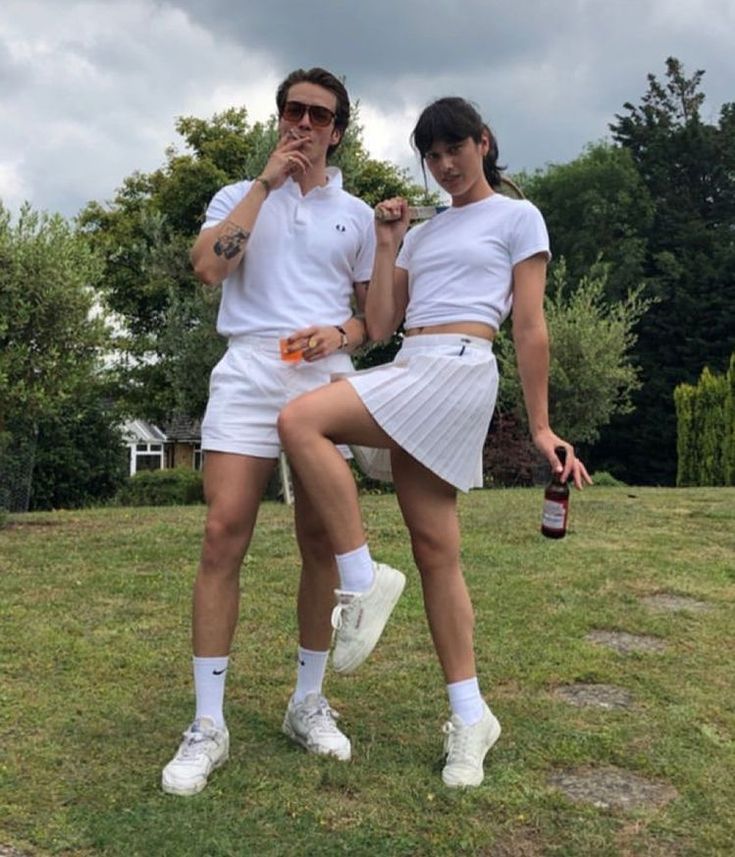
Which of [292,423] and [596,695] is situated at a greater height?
[292,423]

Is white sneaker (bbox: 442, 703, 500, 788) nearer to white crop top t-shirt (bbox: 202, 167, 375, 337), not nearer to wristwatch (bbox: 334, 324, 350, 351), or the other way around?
wristwatch (bbox: 334, 324, 350, 351)

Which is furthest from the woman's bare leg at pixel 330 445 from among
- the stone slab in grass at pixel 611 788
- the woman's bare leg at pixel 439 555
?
the stone slab in grass at pixel 611 788

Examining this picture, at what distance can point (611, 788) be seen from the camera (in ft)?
9.22

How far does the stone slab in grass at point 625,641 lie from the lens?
4.40 m

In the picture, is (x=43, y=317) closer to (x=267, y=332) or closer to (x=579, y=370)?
(x=267, y=332)

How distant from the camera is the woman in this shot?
104 inches

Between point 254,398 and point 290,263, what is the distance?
45 cm

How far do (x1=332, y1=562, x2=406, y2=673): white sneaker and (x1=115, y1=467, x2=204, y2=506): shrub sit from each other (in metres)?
14.9

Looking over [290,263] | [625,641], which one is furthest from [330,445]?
[625,641]

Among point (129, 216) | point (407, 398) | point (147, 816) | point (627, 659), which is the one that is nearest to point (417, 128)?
point (407, 398)

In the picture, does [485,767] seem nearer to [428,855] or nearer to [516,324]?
[428,855]

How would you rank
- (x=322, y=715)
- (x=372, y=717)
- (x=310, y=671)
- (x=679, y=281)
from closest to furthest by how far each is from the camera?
1. (x=322, y=715)
2. (x=310, y=671)
3. (x=372, y=717)
4. (x=679, y=281)

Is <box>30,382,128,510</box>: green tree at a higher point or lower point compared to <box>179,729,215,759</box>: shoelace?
higher

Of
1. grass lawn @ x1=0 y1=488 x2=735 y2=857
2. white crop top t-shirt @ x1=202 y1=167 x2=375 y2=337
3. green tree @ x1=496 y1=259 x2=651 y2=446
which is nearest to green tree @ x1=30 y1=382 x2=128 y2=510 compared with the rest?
green tree @ x1=496 y1=259 x2=651 y2=446
